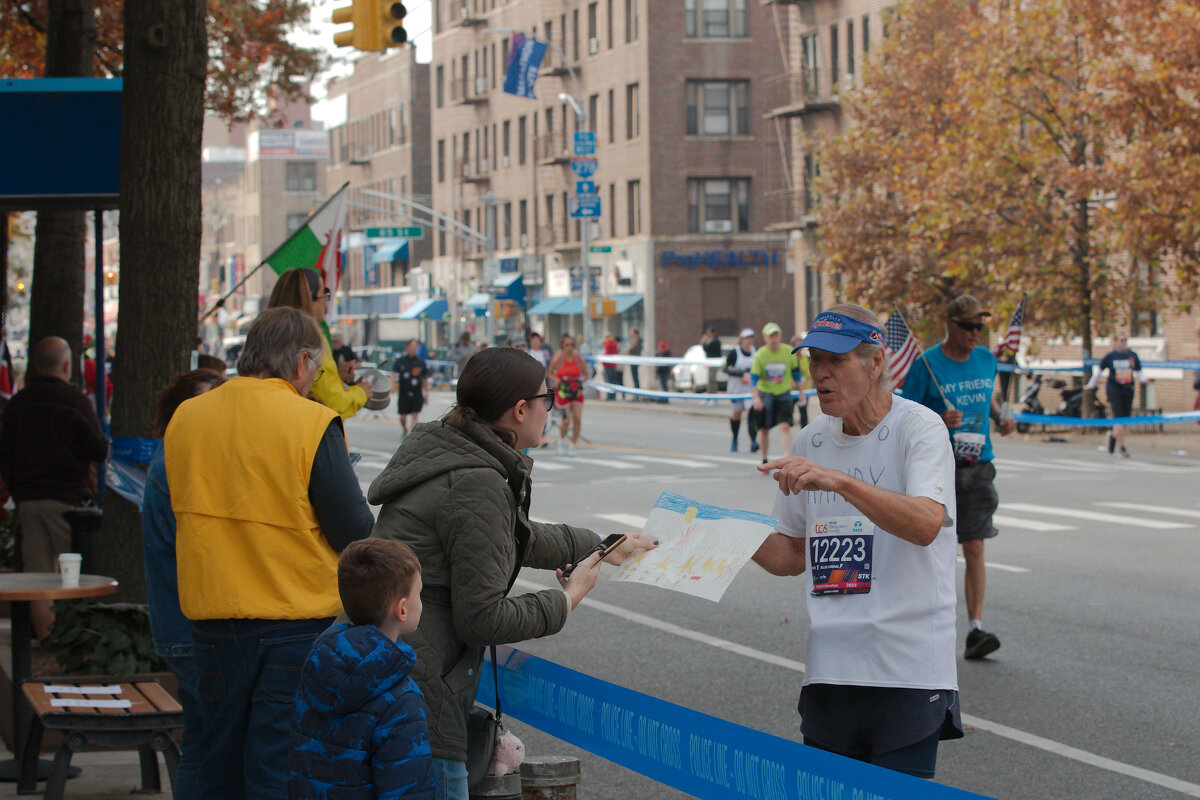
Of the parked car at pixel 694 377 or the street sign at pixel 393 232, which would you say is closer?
the parked car at pixel 694 377

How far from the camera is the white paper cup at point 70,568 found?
21.4 ft

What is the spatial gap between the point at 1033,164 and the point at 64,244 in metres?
20.0

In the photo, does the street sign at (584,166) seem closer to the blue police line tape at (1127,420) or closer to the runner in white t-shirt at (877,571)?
the blue police line tape at (1127,420)

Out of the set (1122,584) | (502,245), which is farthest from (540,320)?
(1122,584)

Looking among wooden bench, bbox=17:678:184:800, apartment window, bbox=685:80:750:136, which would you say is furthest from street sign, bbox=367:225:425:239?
wooden bench, bbox=17:678:184:800

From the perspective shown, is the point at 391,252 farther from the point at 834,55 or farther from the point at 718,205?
the point at 834,55

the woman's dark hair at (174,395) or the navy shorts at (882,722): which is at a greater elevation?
the woman's dark hair at (174,395)

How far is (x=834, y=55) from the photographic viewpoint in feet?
159

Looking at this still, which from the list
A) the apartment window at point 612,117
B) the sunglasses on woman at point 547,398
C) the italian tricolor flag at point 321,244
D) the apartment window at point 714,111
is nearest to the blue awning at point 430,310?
the apartment window at point 612,117

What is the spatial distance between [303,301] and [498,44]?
2677 inches

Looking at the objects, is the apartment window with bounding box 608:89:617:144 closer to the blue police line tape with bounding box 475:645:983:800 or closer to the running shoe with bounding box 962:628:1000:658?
the running shoe with bounding box 962:628:1000:658

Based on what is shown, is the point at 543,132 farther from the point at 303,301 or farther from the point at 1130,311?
the point at 303,301

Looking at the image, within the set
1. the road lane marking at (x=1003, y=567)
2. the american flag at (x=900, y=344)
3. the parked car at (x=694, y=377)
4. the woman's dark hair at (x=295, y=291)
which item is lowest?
the road lane marking at (x=1003, y=567)

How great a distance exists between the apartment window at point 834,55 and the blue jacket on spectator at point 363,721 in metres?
46.5
